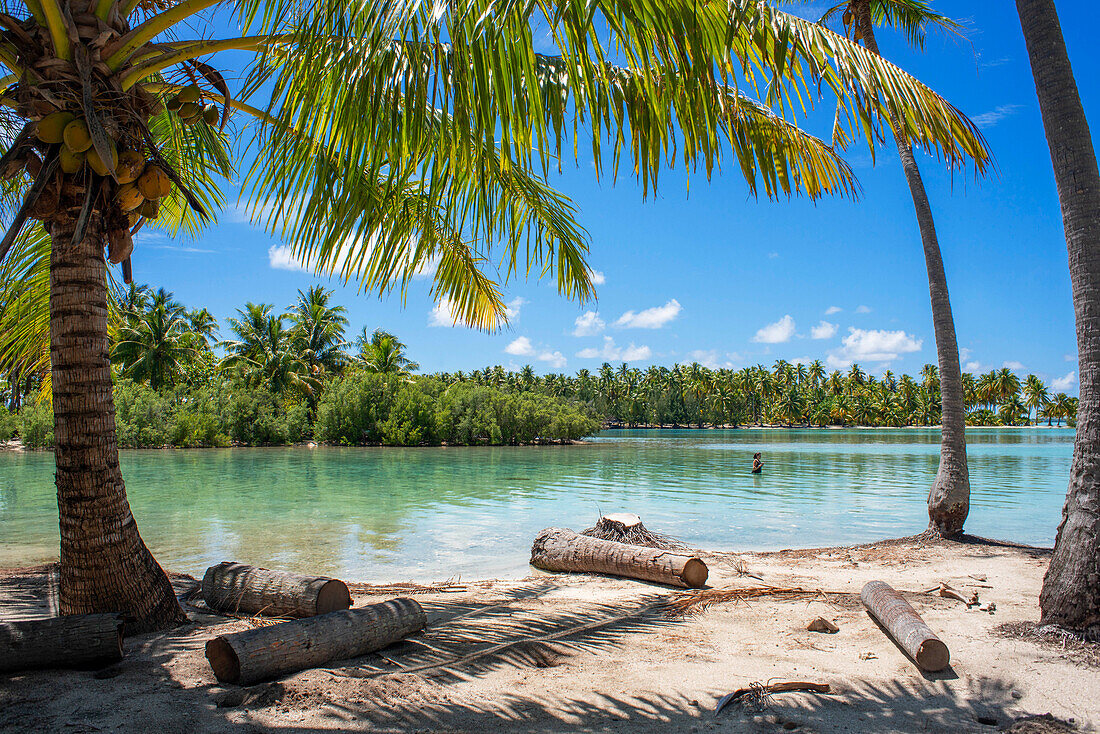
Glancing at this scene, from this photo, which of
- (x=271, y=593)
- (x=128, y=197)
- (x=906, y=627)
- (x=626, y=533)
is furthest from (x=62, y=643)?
(x=626, y=533)

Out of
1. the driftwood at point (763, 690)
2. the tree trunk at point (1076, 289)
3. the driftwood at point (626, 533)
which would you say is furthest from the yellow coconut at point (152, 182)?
the driftwood at point (626, 533)

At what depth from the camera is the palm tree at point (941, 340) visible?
9180 millimetres

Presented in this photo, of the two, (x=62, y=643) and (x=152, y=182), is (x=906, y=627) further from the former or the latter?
(x=152, y=182)

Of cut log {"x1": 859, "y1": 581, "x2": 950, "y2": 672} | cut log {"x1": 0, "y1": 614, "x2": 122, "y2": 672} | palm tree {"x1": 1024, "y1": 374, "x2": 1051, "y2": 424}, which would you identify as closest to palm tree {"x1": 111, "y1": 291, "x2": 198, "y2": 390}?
cut log {"x1": 0, "y1": 614, "x2": 122, "y2": 672}

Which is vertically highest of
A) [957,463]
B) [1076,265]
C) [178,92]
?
[178,92]

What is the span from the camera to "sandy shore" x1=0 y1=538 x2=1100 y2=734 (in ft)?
10.6

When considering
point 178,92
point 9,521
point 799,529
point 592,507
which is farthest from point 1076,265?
point 9,521

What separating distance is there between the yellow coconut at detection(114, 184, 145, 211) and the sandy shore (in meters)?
2.88

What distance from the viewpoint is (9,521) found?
1294 centimetres

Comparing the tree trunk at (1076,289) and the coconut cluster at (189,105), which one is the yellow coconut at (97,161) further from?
the tree trunk at (1076,289)

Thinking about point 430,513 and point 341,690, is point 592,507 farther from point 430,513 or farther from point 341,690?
point 341,690

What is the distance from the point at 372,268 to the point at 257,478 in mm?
21190

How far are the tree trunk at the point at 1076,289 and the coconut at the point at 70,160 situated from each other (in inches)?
268

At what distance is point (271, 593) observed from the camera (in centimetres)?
500
